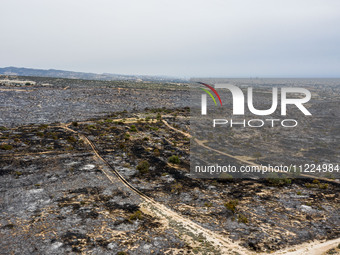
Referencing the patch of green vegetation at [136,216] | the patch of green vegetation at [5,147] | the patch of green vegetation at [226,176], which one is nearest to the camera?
the patch of green vegetation at [136,216]

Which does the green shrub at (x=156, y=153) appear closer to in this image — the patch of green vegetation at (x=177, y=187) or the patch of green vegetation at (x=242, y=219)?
the patch of green vegetation at (x=177, y=187)

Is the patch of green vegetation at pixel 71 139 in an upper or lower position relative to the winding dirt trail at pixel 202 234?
upper

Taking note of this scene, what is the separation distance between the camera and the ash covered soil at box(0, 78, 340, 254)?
14.8 m

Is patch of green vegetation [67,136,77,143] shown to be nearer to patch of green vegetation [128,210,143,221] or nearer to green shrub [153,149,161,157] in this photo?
green shrub [153,149,161,157]

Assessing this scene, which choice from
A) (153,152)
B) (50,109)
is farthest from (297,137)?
(50,109)

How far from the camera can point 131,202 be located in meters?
19.3

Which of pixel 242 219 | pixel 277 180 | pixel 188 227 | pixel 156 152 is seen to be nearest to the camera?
pixel 188 227

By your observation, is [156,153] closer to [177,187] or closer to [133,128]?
[177,187]

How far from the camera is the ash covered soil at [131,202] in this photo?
14.8 m

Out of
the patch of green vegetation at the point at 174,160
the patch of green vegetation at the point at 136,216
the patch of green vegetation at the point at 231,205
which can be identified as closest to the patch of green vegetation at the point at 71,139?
the patch of green vegetation at the point at 174,160

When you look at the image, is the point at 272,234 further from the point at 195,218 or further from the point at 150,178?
the point at 150,178

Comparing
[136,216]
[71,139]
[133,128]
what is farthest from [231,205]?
[133,128]

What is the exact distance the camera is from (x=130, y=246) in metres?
14.4

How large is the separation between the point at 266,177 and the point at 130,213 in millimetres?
14719
